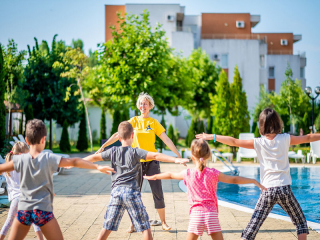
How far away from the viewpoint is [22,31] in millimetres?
19266

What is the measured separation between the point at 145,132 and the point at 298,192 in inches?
239

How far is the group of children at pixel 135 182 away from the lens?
3.12 meters

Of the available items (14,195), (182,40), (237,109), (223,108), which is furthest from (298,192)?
(182,40)

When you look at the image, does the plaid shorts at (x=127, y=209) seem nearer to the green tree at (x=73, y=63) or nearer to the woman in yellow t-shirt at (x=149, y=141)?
the woman in yellow t-shirt at (x=149, y=141)

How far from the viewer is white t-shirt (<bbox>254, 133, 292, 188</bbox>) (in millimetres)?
3650

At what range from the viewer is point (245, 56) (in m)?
34.7

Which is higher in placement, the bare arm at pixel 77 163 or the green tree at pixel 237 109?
the green tree at pixel 237 109

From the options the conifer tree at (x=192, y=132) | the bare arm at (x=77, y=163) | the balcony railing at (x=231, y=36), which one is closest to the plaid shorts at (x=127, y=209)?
the bare arm at (x=77, y=163)

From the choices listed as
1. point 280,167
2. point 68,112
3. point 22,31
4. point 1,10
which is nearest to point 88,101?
point 68,112

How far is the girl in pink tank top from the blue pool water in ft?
11.3

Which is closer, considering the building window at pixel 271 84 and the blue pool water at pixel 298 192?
the blue pool water at pixel 298 192

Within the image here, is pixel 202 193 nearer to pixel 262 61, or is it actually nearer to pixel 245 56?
pixel 245 56

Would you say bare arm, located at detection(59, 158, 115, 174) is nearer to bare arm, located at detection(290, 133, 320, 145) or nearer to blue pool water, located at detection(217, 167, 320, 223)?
bare arm, located at detection(290, 133, 320, 145)

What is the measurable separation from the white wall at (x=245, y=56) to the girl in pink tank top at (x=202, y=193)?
3219 cm
